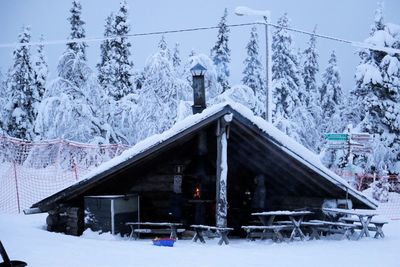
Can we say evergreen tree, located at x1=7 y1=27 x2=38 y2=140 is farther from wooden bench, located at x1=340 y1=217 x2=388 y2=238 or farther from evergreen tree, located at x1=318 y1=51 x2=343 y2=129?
wooden bench, located at x1=340 y1=217 x2=388 y2=238

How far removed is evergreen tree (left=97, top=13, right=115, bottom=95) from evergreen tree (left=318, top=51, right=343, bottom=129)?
21559mm

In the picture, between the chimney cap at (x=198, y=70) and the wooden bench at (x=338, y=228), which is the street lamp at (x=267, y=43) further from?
the wooden bench at (x=338, y=228)

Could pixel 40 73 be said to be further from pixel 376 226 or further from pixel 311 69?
pixel 376 226

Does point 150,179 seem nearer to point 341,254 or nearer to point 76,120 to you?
point 341,254

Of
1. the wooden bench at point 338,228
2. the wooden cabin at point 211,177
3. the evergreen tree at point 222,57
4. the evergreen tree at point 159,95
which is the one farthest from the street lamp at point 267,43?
the evergreen tree at point 222,57

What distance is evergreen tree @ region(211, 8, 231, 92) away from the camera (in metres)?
37.3

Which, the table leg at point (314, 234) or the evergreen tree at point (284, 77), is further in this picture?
the evergreen tree at point (284, 77)

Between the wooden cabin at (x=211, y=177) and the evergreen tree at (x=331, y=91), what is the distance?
33.0 m

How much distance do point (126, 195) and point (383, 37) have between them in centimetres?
2018

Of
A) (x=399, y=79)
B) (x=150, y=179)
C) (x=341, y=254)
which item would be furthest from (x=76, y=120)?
(x=341, y=254)

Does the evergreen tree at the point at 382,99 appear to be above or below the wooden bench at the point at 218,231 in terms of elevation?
above

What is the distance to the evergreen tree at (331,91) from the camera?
147 feet

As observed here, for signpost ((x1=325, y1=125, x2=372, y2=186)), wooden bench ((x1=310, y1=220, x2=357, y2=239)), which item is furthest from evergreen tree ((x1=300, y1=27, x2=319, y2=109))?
wooden bench ((x1=310, y1=220, x2=357, y2=239))

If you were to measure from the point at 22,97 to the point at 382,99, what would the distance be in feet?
93.4
